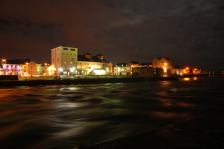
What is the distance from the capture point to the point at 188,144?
9000 millimetres

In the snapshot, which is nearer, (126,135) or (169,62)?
(126,135)

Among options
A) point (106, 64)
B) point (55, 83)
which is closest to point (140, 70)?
point (106, 64)

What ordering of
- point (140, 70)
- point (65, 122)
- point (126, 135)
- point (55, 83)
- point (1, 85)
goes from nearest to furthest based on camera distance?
1. point (126, 135)
2. point (65, 122)
3. point (1, 85)
4. point (55, 83)
5. point (140, 70)

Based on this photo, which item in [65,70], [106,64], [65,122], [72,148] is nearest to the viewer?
[72,148]

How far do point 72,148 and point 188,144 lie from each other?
4.70 meters

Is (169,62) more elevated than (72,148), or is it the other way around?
(169,62)

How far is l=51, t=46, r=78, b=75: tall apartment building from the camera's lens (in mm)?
121188

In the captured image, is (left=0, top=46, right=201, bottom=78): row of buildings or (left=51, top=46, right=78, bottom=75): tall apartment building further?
(left=51, top=46, right=78, bottom=75): tall apartment building

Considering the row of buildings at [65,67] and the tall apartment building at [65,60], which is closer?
the row of buildings at [65,67]

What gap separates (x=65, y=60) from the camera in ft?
403

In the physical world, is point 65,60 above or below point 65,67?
above

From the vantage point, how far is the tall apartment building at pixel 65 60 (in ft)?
398

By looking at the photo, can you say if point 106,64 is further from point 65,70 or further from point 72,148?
point 72,148

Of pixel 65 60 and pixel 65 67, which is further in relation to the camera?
pixel 65 60
